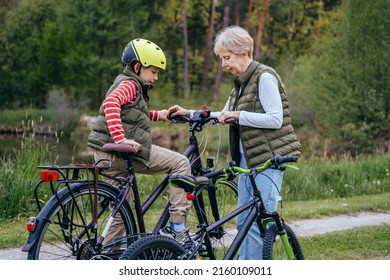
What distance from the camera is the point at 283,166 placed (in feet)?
15.1

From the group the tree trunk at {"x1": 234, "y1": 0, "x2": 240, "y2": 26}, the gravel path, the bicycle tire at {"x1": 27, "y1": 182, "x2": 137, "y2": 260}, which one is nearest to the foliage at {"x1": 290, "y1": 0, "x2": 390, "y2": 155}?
the gravel path

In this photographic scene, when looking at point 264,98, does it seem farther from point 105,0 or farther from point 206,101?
point 105,0

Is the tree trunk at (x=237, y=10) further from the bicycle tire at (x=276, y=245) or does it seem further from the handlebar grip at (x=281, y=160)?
the handlebar grip at (x=281, y=160)

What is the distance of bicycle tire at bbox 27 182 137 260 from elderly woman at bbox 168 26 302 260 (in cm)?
94

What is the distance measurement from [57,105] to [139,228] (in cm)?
3516

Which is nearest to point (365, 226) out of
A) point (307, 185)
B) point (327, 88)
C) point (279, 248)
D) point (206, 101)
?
point (307, 185)

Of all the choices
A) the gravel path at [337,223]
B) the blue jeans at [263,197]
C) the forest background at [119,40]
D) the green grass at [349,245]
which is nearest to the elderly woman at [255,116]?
the blue jeans at [263,197]

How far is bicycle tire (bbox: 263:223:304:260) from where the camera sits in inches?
175

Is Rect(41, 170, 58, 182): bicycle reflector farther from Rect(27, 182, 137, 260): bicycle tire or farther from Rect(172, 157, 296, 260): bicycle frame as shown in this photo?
A: Rect(172, 157, 296, 260): bicycle frame

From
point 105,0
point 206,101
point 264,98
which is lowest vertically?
point 206,101

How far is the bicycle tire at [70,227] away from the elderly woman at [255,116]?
937mm

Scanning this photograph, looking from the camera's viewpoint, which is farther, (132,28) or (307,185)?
(132,28)

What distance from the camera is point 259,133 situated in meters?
4.91
